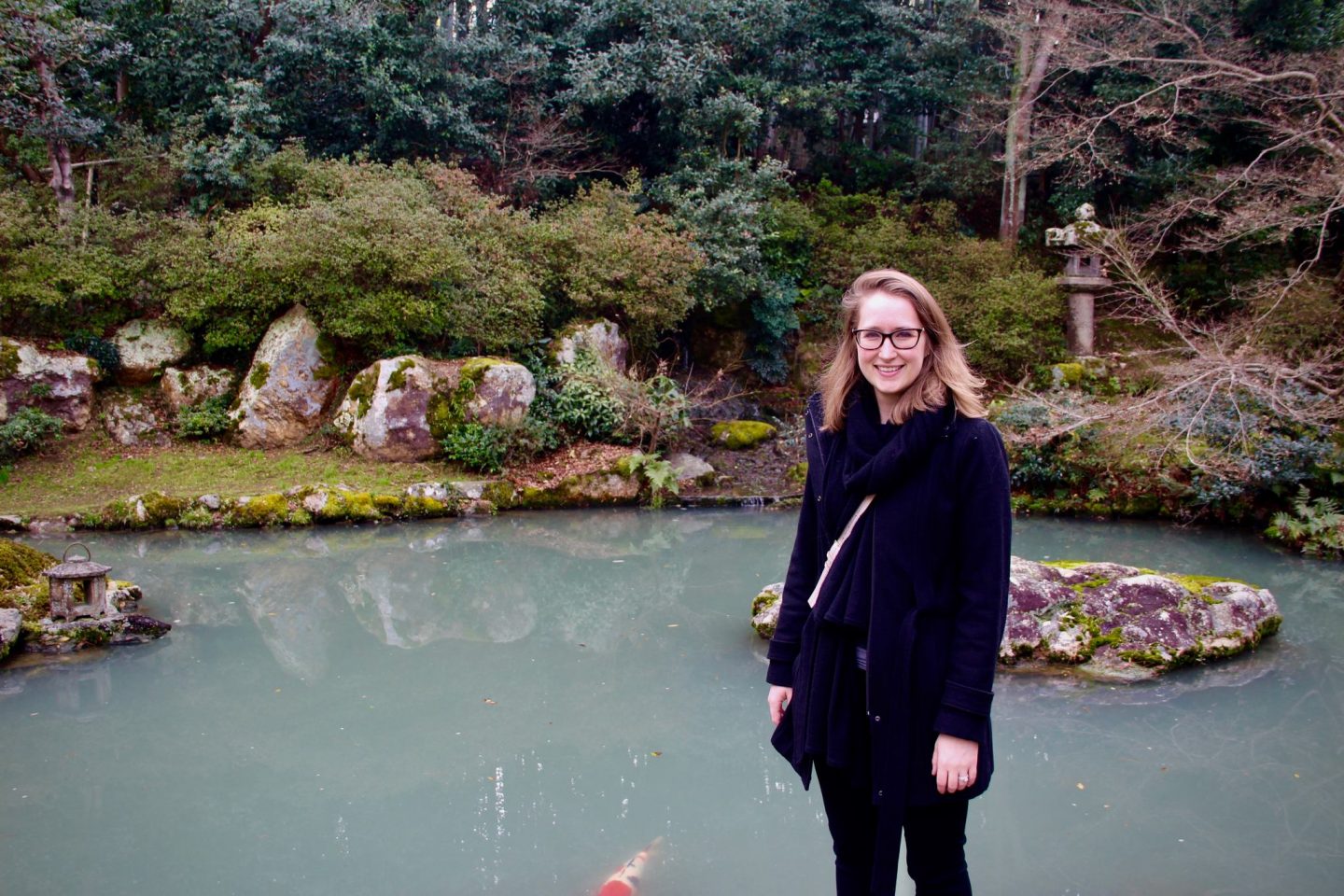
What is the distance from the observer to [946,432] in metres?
1.94

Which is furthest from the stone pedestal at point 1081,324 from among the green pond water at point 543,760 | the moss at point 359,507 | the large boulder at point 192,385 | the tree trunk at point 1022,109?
the large boulder at point 192,385

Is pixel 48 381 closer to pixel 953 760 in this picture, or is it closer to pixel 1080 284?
pixel 953 760

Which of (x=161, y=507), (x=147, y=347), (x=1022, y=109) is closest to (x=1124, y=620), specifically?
(x=161, y=507)

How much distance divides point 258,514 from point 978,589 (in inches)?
352

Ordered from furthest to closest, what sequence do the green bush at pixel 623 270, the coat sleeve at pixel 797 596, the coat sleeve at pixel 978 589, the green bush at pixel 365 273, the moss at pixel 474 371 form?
the green bush at pixel 623 270 → the green bush at pixel 365 273 → the moss at pixel 474 371 → the coat sleeve at pixel 797 596 → the coat sleeve at pixel 978 589

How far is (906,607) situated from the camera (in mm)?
1929

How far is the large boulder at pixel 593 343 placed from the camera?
1220 centimetres

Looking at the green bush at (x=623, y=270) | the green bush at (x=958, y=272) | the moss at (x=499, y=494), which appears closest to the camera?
the moss at (x=499, y=494)

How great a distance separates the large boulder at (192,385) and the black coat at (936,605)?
11.7 m

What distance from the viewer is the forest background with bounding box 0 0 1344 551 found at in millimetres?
10352

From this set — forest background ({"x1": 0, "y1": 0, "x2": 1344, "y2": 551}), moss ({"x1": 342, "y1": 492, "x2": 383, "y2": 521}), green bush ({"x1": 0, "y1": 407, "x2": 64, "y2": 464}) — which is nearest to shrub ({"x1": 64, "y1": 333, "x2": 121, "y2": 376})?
forest background ({"x1": 0, "y1": 0, "x2": 1344, "y2": 551})

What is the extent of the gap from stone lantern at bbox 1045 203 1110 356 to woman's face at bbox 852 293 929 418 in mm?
12949

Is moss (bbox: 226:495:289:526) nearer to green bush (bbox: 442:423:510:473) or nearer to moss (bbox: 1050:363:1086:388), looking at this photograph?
green bush (bbox: 442:423:510:473)

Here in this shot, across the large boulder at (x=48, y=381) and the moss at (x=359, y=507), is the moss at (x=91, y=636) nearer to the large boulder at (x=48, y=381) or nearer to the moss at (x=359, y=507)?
→ the moss at (x=359, y=507)
